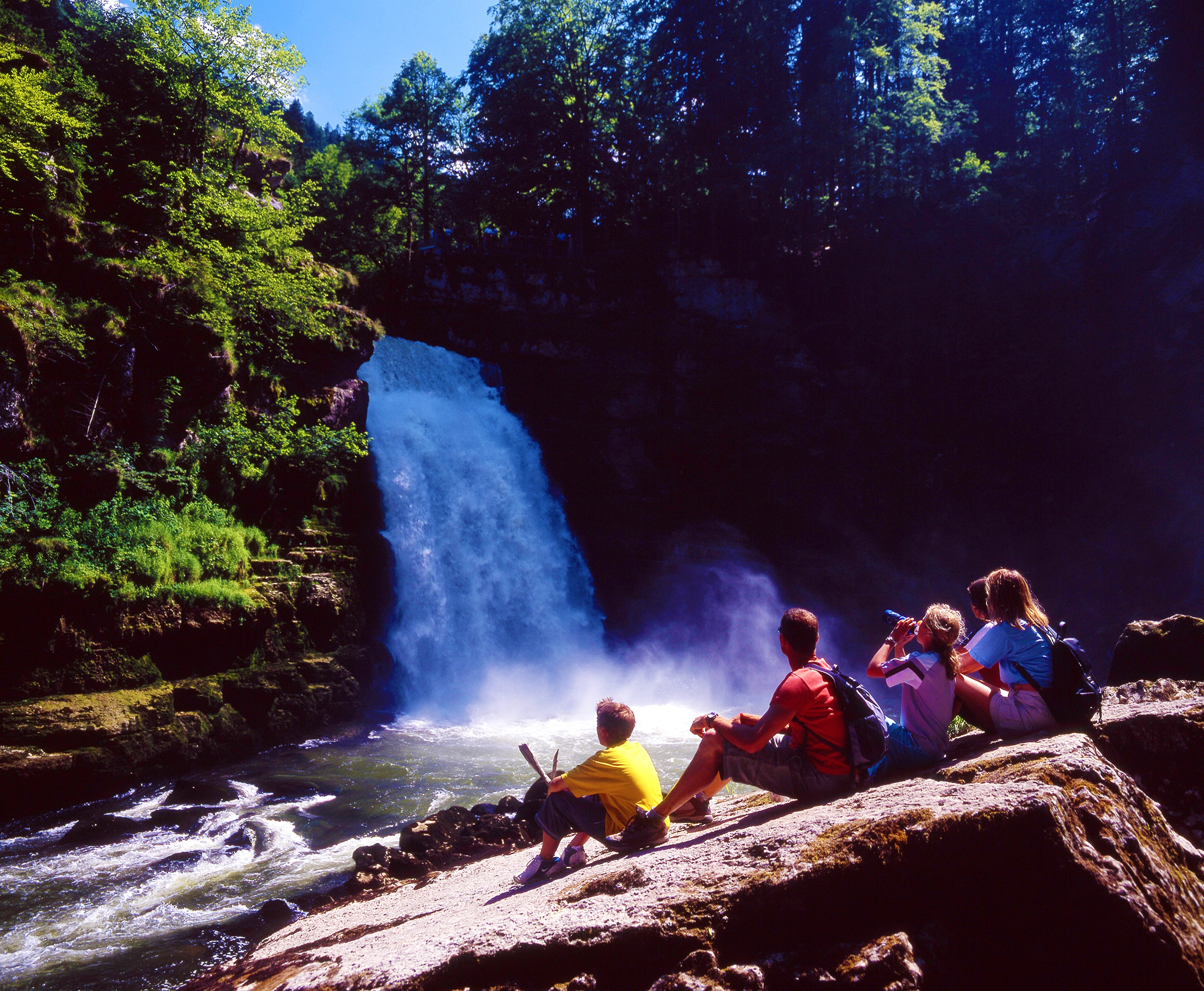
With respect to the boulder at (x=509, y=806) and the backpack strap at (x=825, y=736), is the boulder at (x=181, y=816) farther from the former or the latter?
the backpack strap at (x=825, y=736)

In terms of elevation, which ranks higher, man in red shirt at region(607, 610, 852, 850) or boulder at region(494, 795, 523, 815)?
man in red shirt at region(607, 610, 852, 850)

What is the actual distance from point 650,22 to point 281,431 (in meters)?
22.2

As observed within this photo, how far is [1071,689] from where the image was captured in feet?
13.3

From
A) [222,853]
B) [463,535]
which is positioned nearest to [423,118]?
[463,535]

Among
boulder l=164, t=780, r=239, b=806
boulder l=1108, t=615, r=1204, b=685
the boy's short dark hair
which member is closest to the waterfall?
boulder l=164, t=780, r=239, b=806

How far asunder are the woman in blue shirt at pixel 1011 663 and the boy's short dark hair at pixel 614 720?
2161 millimetres

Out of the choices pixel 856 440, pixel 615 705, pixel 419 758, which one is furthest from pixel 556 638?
pixel 615 705

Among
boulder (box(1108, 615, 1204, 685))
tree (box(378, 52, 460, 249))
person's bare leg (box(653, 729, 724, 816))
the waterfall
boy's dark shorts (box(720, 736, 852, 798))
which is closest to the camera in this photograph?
boy's dark shorts (box(720, 736, 852, 798))

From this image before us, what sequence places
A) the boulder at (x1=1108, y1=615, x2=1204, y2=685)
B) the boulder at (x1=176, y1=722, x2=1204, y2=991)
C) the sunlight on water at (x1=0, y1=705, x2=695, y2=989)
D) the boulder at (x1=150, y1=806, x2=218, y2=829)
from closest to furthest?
1. the boulder at (x1=176, y1=722, x2=1204, y2=991)
2. the sunlight on water at (x1=0, y1=705, x2=695, y2=989)
3. the boulder at (x1=1108, y1=615, x2=1204, y2=685)
4. the boulder at (x1=150, y1=806, x2=218, y2=829)

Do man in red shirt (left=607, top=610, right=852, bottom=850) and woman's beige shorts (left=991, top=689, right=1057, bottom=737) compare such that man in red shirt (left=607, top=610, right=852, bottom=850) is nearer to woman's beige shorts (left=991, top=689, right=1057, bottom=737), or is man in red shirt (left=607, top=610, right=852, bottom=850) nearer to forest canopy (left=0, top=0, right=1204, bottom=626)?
woman's beige shorts (left=991, top=689, right=1057, bottom=737)

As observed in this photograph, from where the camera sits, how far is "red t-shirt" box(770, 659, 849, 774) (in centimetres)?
373

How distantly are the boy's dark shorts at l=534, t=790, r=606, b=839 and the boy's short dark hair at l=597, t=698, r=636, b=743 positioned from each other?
16.4 inches

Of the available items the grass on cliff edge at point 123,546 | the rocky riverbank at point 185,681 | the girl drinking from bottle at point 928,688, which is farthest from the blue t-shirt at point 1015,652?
the grass on cliff edge at point 123,546

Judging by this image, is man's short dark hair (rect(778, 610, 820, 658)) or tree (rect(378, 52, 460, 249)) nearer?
man's short dark hair (rect(778, 610, 820, 658))
